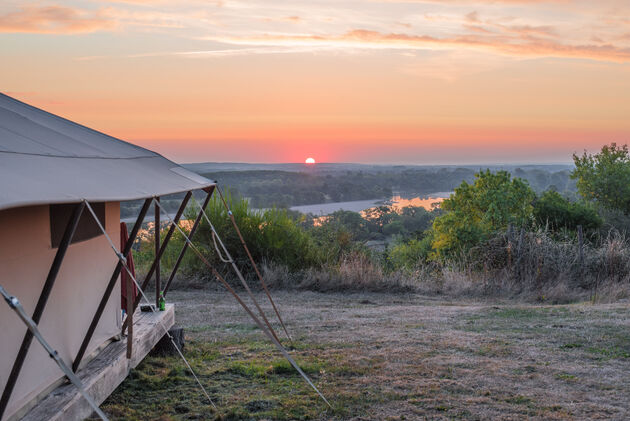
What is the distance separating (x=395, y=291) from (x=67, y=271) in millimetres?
7515

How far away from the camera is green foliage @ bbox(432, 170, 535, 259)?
49.0ft

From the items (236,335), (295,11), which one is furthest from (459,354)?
(295,11)

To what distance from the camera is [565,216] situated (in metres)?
18.0

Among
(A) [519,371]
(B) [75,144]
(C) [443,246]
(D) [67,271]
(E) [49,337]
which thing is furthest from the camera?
(C) [443,246]

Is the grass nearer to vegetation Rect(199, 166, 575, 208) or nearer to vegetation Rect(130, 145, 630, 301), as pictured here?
vegetation Rect(130, 145, 630, 301)

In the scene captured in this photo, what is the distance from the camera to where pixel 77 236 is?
4.30 m

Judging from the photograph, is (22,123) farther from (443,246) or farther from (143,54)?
(443,246)

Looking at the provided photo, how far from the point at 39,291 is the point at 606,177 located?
99.8ft

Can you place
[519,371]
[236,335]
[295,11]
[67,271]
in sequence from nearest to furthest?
[67,271]
[519,371]
[236,335]
[295,11]

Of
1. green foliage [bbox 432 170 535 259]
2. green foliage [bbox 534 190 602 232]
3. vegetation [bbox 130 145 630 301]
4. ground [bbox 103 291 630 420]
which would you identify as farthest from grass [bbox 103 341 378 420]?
green foliage [bbox 534 190 602 232]

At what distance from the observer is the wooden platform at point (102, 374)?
11.8 ft

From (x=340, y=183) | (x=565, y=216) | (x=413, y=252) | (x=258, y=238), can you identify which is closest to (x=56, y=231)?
(x=258, y=238)

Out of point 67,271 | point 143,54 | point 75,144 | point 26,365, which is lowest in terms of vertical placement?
point 26,365

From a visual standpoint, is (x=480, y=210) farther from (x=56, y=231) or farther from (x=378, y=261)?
(x=56, y=231)
